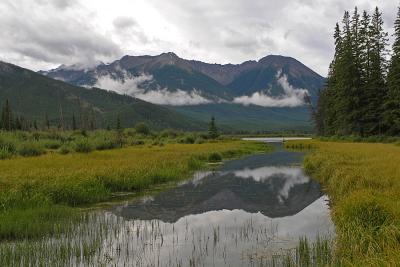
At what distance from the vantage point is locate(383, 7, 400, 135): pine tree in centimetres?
5874

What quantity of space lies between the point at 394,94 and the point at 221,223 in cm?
5035

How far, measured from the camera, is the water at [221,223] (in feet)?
44.5

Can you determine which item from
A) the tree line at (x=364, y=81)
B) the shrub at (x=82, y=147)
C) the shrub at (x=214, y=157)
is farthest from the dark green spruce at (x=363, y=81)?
the shrub at (x=82, y=147)

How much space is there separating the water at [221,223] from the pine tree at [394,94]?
33557mm

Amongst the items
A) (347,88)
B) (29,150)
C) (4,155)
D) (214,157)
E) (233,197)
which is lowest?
(233,197)

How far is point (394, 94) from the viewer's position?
60.1 metres

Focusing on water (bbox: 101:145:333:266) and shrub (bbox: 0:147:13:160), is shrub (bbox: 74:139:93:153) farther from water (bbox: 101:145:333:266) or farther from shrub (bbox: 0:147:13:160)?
water (bbox: 101:145:333:266)

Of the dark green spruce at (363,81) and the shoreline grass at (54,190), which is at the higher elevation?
the dark green spruce at (363,81)

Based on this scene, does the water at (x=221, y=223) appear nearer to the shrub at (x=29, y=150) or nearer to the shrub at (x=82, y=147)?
the shrub at (x=29, y=150)

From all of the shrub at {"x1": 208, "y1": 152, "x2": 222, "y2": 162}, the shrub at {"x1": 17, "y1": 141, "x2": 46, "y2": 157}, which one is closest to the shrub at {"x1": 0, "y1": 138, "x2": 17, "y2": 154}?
the shrub at {"x1": 17, "y1": 141, "x2": 46, "y2": 157}

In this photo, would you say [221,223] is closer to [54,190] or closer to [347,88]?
[54,190]

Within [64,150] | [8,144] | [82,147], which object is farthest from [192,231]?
[82,147]

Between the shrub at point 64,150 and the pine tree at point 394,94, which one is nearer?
the shrub at point 64,150

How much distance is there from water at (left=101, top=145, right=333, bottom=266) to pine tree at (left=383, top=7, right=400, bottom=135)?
3356 cm
